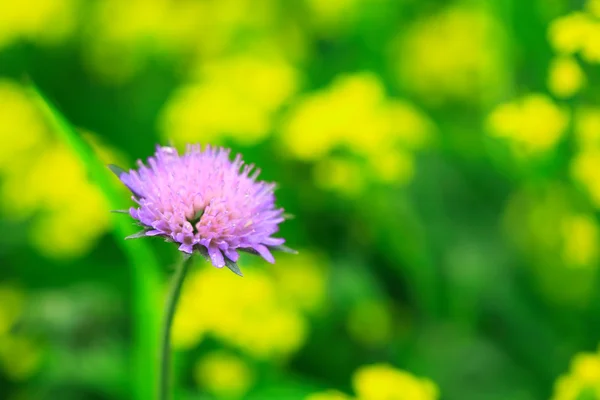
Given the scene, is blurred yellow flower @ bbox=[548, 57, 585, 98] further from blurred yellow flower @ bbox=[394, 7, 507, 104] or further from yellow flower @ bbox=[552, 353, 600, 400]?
blurred yellow flower @ bbox=[394, 7, 507, 104]

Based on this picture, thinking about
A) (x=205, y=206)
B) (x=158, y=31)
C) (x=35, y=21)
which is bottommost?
(x=205, y=206)

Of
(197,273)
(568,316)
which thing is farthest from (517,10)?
(197,273)

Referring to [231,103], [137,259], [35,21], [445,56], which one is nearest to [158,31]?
[35,21]

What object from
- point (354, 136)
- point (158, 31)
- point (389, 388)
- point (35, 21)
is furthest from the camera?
point (158, 31)

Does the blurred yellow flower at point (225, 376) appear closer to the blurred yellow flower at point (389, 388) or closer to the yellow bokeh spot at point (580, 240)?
the blurred yellow flower at point (389, 388)

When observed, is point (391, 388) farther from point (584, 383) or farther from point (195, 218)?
point (195, 218)

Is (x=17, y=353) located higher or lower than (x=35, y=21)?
lower
